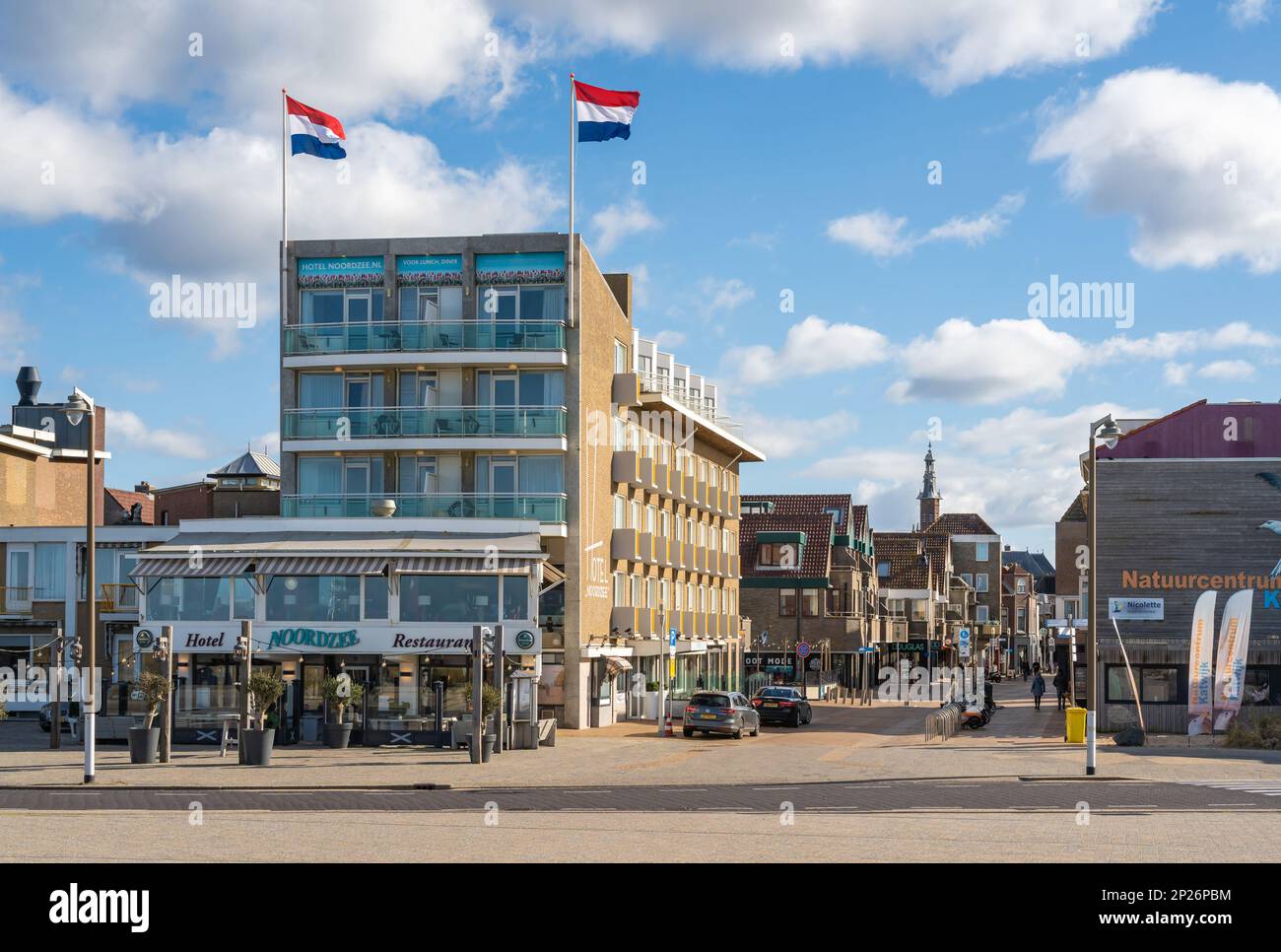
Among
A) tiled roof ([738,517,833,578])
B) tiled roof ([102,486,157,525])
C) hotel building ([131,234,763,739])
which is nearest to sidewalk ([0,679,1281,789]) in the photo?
hotel building ([131,234,763,739])

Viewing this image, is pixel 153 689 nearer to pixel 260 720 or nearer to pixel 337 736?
pixel 260 720

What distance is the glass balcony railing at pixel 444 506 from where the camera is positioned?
46156mm

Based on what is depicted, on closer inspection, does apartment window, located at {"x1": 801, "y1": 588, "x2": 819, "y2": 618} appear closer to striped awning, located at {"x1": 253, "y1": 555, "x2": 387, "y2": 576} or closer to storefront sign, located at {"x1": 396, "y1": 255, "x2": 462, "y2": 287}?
storefront sign, located at {"x1": 396, "y1": 255, "x2": 462, "y2": 287}

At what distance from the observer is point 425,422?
156 ft

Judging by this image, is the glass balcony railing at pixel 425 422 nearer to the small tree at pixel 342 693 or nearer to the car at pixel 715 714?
the car at pixel 715 714

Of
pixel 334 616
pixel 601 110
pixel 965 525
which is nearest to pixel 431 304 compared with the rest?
pixel 601 110

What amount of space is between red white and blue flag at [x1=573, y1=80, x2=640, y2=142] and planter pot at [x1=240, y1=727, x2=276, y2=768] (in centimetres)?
2182

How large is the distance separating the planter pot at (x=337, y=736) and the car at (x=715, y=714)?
36.7 ft

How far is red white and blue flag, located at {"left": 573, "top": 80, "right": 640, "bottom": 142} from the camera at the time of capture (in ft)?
145

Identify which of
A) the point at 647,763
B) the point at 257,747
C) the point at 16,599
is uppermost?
the point at 16,599

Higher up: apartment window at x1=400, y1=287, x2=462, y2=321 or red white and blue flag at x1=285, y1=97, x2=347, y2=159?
red white and blue flag at x1=285, y1=97, x2=347, y2=159

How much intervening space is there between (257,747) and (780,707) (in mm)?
22544

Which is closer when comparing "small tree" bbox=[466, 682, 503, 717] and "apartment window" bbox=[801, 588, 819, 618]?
"small tree" bbox=[466, 682, 503, 717]

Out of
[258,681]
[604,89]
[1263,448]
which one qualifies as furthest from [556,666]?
[1263,448]
